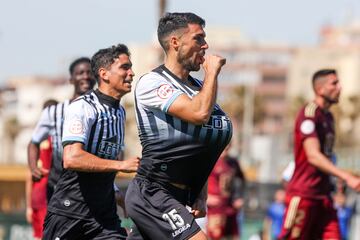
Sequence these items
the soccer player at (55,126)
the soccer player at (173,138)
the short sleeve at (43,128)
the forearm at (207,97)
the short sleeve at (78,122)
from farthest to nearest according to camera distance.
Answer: the short sleeve at (43,128)
the soccer player at (55,126)
the short sleeve at (78,122)
the soccer player at (173,138)
the forearm at (207,97)

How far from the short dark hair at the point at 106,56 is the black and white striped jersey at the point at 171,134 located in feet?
5.54

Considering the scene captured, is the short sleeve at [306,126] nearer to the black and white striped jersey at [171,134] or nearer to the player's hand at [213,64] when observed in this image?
the black and white striped jersey at [171,134]

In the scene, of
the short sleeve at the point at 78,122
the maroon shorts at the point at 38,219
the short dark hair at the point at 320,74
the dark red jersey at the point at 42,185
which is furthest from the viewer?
the maroon shorts at the point at 38,219

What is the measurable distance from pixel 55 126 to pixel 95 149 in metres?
3.20

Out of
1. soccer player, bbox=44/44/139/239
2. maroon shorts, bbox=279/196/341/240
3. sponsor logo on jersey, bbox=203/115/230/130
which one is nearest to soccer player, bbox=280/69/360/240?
maroon shorts, bbox=279/196/341/240

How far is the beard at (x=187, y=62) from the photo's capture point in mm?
9445

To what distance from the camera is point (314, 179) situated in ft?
45.8

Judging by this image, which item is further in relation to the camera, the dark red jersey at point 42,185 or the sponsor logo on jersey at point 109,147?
the dark red jersey at point 42,185

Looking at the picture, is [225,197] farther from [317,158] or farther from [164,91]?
[164,91]

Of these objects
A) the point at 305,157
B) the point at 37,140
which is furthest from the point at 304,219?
the point at 37,140

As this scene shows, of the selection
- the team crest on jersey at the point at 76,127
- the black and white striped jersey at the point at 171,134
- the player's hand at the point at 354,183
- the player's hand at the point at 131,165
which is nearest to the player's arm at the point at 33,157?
the team crest on jersey at the point at 76,127

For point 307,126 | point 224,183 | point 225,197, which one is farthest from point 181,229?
point 225,197

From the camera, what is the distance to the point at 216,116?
9461 millimetres

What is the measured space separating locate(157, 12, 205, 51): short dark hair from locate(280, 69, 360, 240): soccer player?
14.4 feet
